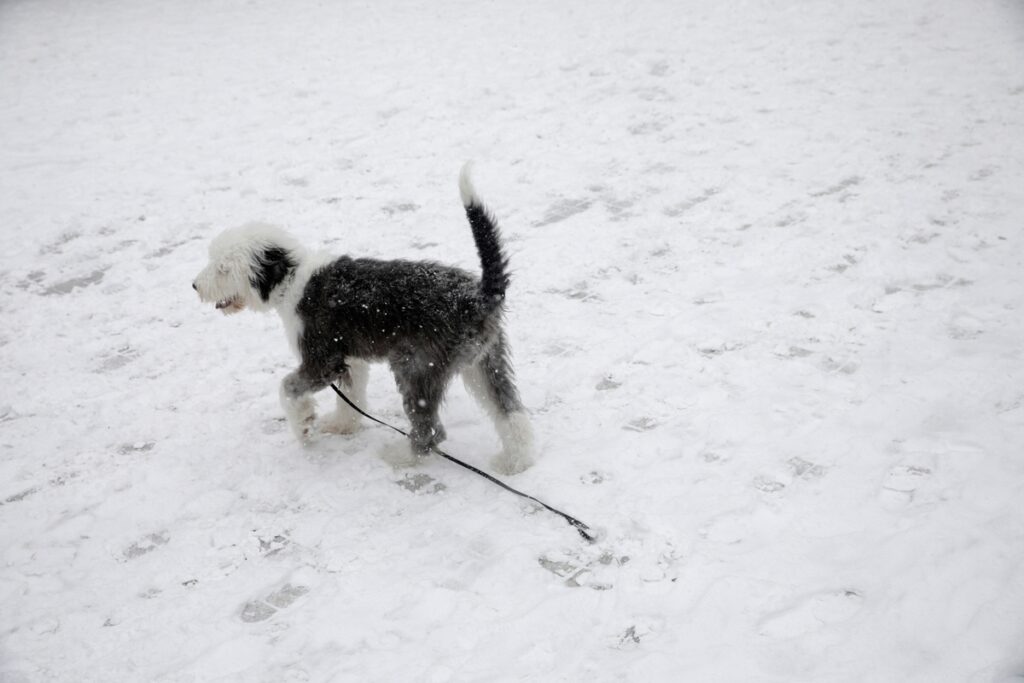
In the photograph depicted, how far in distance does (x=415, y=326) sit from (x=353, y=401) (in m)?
0.91

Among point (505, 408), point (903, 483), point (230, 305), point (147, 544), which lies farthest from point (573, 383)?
point (147, 544)

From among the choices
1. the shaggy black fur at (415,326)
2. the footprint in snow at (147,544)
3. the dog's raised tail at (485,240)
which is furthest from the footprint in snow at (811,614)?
the footprint in snow at (147,544)

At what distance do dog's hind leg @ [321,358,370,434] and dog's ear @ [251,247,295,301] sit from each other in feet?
2.11

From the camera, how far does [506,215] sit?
657 centimetres

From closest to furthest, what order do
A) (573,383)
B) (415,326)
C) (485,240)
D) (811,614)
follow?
1. (811,614)
2. (485,240)
3. (415,326)
4. (573,383)

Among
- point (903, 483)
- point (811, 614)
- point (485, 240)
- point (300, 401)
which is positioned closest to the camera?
point (811, 614)

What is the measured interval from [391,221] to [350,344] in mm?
3053

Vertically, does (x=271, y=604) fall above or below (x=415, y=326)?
below

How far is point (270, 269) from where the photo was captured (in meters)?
3.76

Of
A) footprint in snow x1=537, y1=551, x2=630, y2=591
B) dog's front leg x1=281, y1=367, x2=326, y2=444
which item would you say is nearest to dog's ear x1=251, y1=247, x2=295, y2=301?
dog's front leg x1=281, y1=367, x2=326, y2=444

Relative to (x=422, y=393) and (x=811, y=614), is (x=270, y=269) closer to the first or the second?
(x=422, y=393)

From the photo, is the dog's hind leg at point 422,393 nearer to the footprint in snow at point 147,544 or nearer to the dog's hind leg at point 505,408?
the dog's hind leg at point 505,408

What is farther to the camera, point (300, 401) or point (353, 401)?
point (353, 401)

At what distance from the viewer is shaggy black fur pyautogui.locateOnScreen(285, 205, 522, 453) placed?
3.43m
